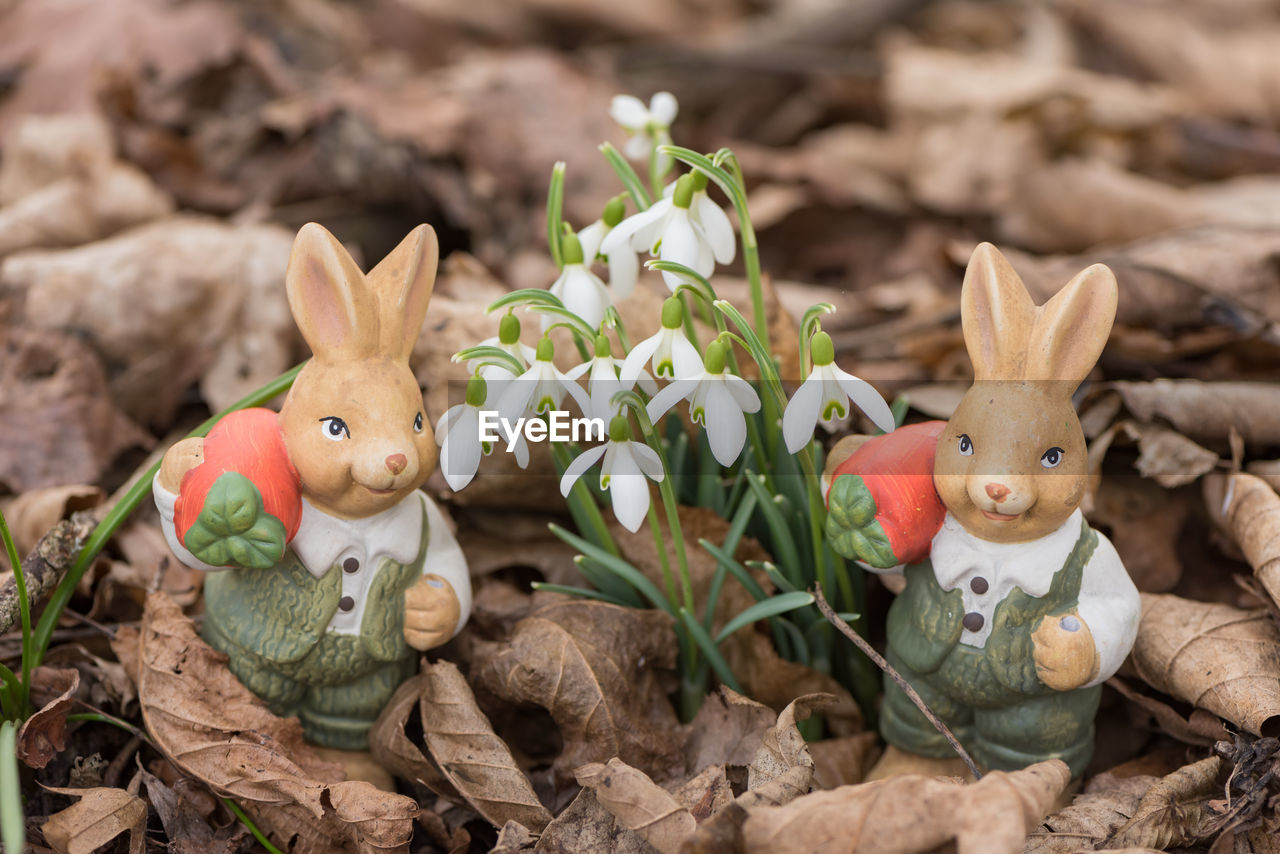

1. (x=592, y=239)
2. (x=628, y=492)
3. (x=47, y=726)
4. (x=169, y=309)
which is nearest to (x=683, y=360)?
(x=628, y=492)

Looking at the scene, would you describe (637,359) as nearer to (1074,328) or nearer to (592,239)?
(592,239)

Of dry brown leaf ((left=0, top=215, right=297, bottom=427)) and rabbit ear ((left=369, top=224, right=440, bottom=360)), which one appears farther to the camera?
dry brown leaf ((left=0, top=215, right=297, bottom=427))

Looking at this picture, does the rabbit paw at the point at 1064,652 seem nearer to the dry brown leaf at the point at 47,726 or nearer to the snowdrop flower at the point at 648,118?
the snowdrop flower at the point at 648,118

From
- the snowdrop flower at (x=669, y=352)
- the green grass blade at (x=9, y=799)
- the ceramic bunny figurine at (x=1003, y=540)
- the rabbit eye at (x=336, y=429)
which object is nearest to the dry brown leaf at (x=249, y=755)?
the green grass blade at (x=9, y=799)

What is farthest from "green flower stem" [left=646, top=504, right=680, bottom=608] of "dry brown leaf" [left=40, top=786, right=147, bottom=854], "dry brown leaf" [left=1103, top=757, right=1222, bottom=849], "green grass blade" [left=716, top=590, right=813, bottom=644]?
"dry brown leaf" [left=40, top=786, right=147, bottom=854]

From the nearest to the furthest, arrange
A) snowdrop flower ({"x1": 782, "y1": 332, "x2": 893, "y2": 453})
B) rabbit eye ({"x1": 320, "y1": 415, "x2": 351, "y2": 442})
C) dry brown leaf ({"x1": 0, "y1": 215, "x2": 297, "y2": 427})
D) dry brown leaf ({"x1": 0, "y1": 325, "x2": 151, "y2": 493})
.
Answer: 1. snowdrop flower ({"x1": 782, "y1": 332, "x2": 893, "y2": 453})
2. rabbit eye ({"x1": 320, "y1": 415, "x2": 351, "y2": 442})
3. dry brown leaf ({"x1": 0, "y1": 325, "x2": 151, "y2": 493})
4. dry brown leaf ({"x1": 0, "y1": 215, "x2": 297, "y2": 427})

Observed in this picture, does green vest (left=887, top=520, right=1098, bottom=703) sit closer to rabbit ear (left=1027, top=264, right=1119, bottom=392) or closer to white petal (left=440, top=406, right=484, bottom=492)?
rabbit ear (left=1027, top=264, right=1119, bottom=392)

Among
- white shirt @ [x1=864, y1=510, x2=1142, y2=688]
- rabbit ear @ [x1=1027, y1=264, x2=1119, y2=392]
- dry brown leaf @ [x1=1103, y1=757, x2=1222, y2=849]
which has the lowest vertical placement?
dry brown leaf @ [x1=1103, y1=757, x2=1222, y2=849]
